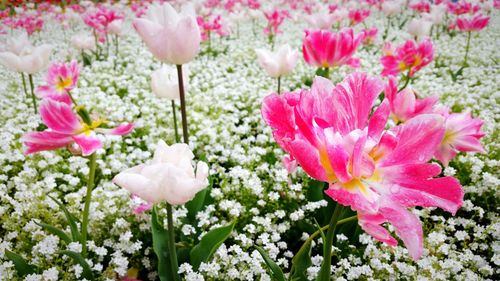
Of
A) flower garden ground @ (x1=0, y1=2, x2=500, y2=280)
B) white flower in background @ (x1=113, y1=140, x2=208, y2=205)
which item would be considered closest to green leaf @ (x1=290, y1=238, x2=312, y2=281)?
flower garden ground @ (x1=0, y1=2, x2=500, y2=280)

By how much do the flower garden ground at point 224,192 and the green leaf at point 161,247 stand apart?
Answer: 86 millimetres

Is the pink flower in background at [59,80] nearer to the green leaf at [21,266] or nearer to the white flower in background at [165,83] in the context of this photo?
the white flower in background at [165,83]

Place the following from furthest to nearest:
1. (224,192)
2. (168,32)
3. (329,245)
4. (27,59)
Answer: (27,59), (224,192), (168,32), (329,245)

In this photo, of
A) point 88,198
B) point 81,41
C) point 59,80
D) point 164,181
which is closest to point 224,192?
point 88,198

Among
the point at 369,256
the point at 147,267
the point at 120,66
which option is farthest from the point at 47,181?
the point at 120,66

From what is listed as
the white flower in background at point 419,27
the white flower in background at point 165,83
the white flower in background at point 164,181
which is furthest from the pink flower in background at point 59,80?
the white flower in background at point 419,27

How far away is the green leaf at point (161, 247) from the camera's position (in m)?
1.74

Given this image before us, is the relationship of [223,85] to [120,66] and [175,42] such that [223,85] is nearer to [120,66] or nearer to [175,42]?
[120,66]

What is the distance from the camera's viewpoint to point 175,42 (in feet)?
5.38

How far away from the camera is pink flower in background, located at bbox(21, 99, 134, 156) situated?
1.56 metres

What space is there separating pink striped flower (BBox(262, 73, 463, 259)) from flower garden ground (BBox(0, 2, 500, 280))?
3.27 ft

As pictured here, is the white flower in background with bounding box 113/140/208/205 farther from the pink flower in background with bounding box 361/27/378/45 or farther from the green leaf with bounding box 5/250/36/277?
the pink flower in background with bounding box 361/27/378/45

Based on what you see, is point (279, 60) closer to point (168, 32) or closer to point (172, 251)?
point (168, 32)

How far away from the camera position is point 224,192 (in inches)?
102
